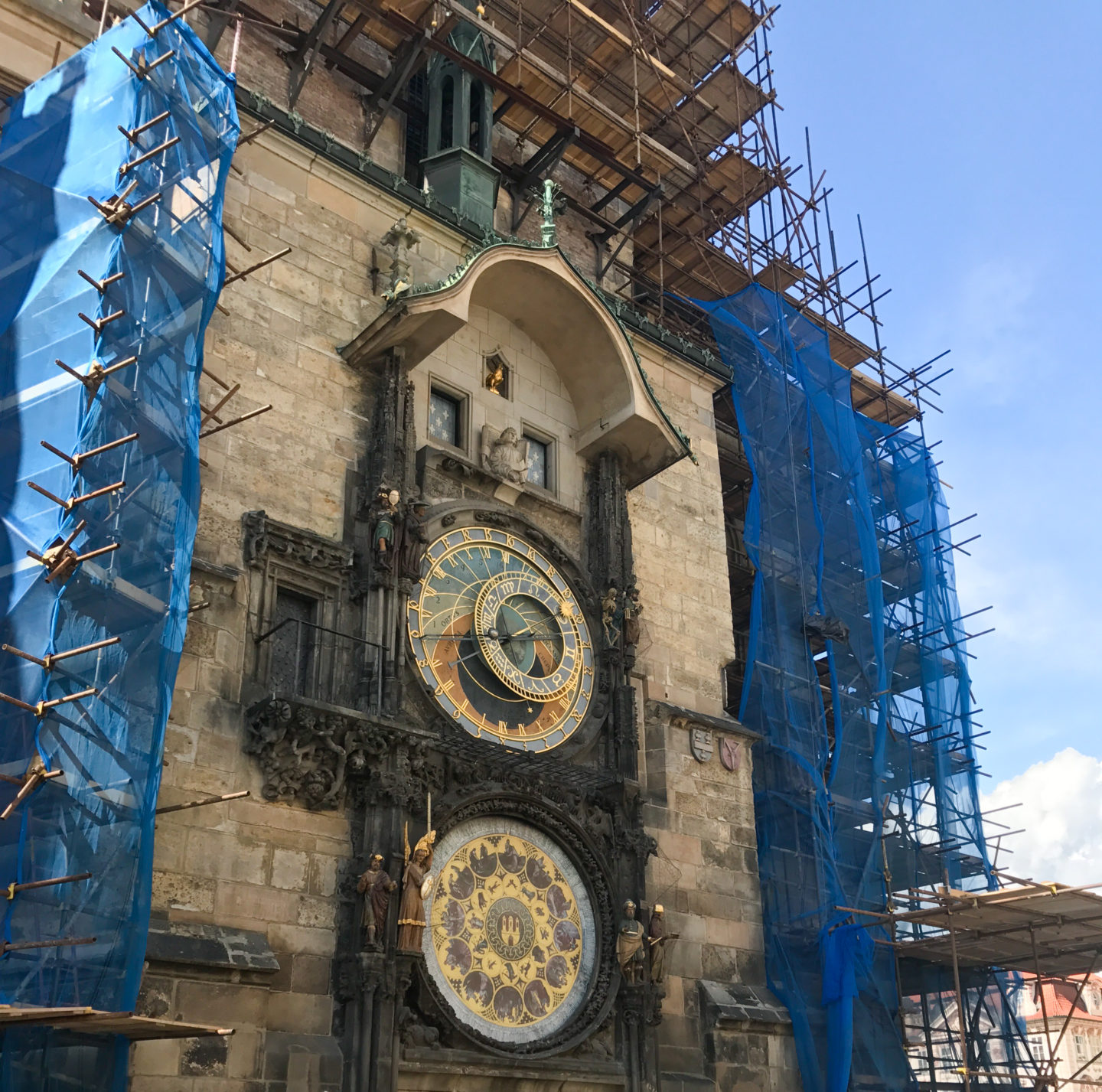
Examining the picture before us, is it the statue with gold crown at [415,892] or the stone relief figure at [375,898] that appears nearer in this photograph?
the stone relief figure at [375,898]

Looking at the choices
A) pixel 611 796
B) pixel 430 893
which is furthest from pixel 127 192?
pixel 611 796

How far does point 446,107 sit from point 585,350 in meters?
4.29

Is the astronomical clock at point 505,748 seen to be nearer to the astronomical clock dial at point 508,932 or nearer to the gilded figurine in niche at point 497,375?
the astronomical clock dial at point 508,932

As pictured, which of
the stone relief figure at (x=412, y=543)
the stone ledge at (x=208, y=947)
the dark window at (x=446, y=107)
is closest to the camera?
the stone ledge at (x=208, y=947)

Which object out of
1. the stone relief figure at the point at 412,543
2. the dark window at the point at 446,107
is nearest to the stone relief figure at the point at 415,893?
the stone relief figure at the point at 412,543

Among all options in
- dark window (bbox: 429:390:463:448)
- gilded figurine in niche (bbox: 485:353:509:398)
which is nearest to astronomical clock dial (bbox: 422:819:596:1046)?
dark window (bbox: 429:390:463:448)

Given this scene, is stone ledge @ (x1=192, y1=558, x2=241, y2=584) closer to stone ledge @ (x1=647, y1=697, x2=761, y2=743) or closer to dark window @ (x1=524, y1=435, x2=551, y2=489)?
dark window @ (x1=524, y1=435, x2=551, y2=489)

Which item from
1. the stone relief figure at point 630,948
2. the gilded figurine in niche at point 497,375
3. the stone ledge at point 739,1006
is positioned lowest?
the stone ledge at point 739,1006

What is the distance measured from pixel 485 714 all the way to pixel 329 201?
Result: 5988 millimetres

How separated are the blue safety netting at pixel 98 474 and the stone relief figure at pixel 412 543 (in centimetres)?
282

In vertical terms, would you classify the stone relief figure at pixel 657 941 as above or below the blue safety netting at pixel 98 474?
below

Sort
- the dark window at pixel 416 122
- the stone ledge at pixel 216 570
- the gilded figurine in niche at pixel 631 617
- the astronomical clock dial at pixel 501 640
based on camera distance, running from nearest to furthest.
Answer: the stone ledge at pixel 216 570
the astronomical clock dial at pixel 501 640
the gilded figurine in niche at pixel 631 617
the dark window at pixel 416 122

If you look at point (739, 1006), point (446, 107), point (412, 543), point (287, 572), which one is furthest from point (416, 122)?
point (739, 1006)

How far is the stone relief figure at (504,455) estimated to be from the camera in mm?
14758
